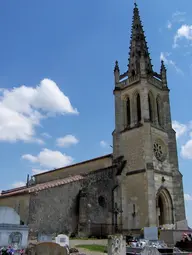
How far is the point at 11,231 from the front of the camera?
40.5ft

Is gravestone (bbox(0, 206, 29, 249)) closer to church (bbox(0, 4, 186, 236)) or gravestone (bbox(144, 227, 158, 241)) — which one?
gravestone (bbox(144, 227, 158, 241))

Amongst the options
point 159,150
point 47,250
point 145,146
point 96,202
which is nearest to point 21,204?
point 96,202

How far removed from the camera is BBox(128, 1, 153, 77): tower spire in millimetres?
31800

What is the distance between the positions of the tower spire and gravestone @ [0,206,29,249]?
2270cm

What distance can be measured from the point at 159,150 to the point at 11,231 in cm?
2031

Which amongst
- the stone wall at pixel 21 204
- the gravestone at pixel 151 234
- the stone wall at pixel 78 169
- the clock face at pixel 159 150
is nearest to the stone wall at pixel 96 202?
the stone wall at pixel 78 169

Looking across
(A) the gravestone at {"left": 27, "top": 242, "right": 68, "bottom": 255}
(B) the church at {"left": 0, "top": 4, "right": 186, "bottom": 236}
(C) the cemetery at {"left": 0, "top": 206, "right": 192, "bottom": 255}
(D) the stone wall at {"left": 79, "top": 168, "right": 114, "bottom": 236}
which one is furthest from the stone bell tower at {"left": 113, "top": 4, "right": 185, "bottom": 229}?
(A) the gravestone at {"left": 27, "top": 242, "right": 68, "bottom": 255}

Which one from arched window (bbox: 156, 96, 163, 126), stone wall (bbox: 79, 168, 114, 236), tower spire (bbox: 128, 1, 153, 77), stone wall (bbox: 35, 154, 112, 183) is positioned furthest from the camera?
tower spire (bbox: 128, 1, 153, 77)

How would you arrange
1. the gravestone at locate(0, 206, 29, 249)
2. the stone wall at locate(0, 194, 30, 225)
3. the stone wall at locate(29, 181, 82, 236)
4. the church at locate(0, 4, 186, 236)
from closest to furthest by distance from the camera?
the gravestone at locate(0, 206, 29, 249) < the stone wall at locate(29, 181, 82, 236) < the stone wall at locate(0, 194, 30, 225) < the church at locate(0, 4, 186, 236)

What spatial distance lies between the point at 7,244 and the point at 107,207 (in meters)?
15.2

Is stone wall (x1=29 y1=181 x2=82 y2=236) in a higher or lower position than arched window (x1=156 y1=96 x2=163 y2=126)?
lower

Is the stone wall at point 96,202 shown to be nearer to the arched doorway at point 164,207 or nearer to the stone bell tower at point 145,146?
the stone bell tower at point 145,146

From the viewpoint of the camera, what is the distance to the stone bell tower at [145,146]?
26047 millimetres

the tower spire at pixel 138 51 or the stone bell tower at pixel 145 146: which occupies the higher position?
the tower spire at pixel 138 51
